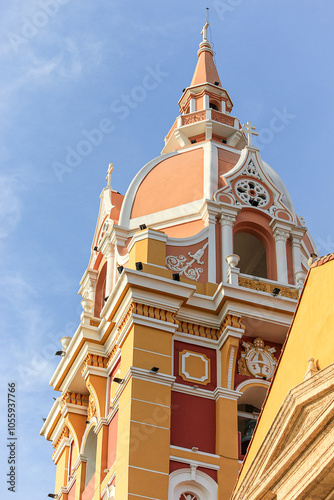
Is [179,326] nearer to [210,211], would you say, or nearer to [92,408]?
[92,408]

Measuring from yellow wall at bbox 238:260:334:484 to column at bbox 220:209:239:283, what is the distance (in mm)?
8560

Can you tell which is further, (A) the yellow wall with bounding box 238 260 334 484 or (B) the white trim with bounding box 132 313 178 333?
(B) the white trim with bounding box 132 313 178 333

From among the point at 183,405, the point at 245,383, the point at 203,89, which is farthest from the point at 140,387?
the point at 203,89

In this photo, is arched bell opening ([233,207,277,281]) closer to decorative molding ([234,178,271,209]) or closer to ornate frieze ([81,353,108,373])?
decorative molding ([234,178,271,209])

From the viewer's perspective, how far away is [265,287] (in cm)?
2312

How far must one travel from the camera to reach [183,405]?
69.9ft

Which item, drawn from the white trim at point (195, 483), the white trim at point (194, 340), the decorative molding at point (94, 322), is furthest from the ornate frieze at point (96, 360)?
the white trim at point (195, 483)

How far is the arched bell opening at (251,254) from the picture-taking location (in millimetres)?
26391

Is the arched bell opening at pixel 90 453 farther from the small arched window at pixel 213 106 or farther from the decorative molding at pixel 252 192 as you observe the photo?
the small arched window at pixel 213 106

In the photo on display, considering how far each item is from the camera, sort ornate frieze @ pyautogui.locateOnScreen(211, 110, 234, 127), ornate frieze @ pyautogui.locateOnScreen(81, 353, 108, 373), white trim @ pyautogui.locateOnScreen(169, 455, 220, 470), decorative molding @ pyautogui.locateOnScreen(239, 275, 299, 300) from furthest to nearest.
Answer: ornate frieze @ pyautogui.locateOnScreen(211, 110, 234, 127)
ornate frieze @ pyautogui.locateOnScreen(81, 353, 108, 373)
decorative molding @ pyautogui.locateOnScreen(239, 275, 299, 300)
white trim @ pyautogui.locateOnScreen(169, 455, 220, 470)

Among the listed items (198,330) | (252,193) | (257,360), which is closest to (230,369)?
(257,360)

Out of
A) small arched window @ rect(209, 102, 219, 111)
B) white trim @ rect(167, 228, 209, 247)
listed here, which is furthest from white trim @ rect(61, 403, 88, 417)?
small arched window @ rect(209, 102, 219, 111)

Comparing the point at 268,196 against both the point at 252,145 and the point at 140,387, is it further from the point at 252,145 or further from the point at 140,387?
the point at 140,387

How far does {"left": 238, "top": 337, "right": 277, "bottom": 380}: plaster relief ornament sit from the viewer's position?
73.3 feet
